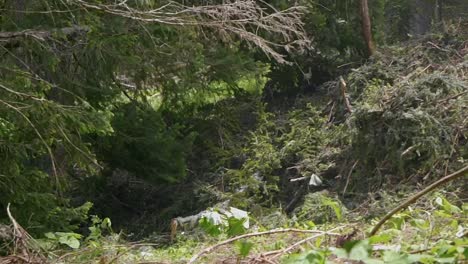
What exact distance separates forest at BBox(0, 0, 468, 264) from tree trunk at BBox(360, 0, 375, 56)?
0.03 m

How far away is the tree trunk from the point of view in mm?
11570

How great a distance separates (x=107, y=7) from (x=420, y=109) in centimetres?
356

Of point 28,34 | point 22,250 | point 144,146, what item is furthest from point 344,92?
point 22,250

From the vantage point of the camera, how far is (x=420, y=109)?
7957 mm

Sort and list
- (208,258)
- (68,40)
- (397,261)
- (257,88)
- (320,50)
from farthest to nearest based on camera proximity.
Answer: (320,50)
(257,88)
(68,40)
(208,258)
(397,261)

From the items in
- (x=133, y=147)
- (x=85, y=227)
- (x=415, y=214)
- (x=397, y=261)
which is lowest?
(x=85, y=227)

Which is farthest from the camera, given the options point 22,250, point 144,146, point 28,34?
point 144,146

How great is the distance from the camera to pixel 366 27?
11664mm

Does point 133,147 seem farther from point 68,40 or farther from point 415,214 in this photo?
point 415,214

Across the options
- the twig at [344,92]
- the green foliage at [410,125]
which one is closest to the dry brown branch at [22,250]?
the green foliage at [410,125]

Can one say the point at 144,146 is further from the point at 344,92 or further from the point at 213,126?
the point at 344,92

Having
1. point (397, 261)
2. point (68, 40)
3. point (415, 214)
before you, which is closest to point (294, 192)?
point (68, 40)

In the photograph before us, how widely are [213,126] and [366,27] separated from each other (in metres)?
2.95

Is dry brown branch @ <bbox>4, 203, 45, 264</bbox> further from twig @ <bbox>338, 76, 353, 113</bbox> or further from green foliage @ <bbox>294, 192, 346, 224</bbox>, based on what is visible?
twig @ <bbox>338, 76, 353, 113</bbox>
